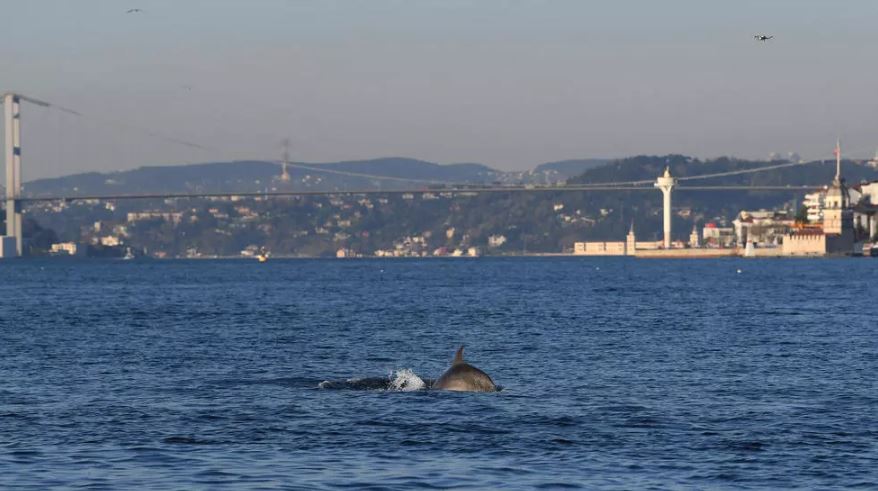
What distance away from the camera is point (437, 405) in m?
27.8

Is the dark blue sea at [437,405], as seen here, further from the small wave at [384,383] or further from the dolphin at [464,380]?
the dolphin at [464,380]

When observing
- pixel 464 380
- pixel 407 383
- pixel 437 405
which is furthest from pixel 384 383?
pixel 437 405

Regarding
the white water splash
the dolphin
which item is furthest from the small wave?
the dolphin

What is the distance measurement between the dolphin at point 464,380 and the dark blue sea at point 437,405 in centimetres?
52

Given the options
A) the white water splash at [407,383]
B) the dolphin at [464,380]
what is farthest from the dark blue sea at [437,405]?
the dolphin at [464,380]

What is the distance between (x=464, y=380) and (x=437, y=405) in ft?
6.67

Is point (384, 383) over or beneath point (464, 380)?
beneath

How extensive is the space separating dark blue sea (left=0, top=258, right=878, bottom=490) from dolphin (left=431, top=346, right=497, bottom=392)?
518 mm

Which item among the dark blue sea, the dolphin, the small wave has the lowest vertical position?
the dark blue sea

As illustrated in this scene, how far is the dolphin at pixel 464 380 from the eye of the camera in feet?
97.4

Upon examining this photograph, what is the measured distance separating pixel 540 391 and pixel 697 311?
1465 inches

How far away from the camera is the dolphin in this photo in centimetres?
2969

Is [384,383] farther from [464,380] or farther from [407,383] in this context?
[464,380]

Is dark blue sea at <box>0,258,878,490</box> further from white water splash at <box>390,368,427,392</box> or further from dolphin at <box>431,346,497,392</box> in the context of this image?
dolphin at <box>431,346,497,392</box>
